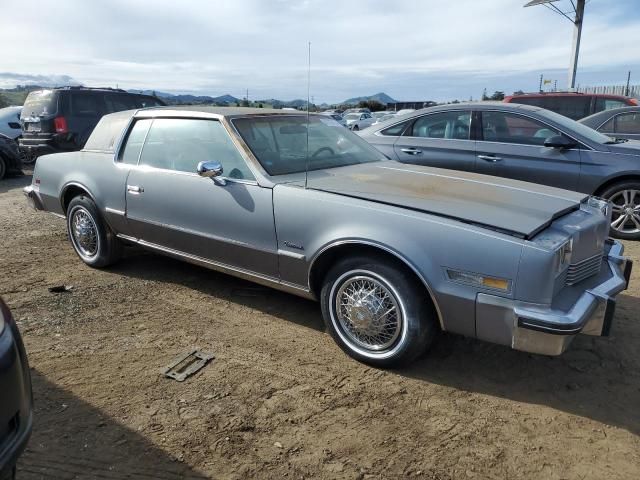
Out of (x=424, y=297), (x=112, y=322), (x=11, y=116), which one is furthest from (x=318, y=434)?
(x=11, y=116)

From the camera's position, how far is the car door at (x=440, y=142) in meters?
6.36

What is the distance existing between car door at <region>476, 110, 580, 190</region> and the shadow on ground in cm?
502

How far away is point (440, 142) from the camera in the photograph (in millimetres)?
6523

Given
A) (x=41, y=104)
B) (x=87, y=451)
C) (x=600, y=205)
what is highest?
(x=41, y=104)

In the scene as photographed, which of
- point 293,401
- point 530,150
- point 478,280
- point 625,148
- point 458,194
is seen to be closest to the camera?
point 478,280

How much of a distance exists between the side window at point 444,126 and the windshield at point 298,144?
2263 mm

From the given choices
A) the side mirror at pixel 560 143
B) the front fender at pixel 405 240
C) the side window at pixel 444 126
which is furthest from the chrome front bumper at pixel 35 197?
the side mirror at pixel 560 143

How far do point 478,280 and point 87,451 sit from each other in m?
2.15

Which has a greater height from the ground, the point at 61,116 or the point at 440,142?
the point at 61,116

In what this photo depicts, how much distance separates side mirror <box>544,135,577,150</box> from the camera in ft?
19.2

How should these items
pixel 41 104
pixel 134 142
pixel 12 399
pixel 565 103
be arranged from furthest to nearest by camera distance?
pixel 41 104 → pixel 565 103 → pixel 134 142 → pixel 12 399

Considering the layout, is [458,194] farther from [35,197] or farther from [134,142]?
[35,197]

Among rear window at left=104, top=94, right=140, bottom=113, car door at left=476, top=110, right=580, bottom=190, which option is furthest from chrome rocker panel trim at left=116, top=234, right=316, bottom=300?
rear window at left=104, top=94, right=140, bottom=113

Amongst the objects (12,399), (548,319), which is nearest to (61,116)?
(12,399)
